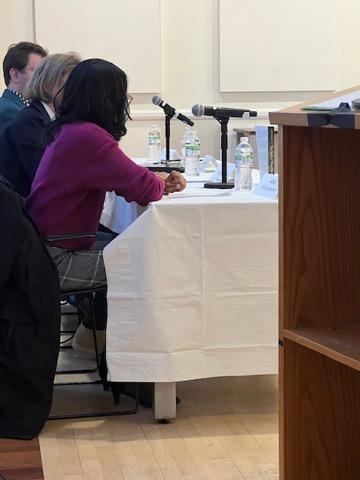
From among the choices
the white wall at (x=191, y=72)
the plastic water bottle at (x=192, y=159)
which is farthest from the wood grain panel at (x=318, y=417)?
the white wall at (x=191, y=72)

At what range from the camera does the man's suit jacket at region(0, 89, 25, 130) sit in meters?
4.06

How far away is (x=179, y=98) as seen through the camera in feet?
20.2

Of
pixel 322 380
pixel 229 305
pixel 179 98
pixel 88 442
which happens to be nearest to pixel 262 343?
pixel 229 305

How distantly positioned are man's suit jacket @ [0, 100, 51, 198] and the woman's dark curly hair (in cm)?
46

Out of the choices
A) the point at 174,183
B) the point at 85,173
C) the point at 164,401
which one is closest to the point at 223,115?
the point at 174,183

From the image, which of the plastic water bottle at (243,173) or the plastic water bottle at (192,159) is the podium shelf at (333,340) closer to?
the plastic water bottle at (243,173)

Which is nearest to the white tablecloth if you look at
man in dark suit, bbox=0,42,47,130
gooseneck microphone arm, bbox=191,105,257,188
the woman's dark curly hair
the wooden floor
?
the wooden floor

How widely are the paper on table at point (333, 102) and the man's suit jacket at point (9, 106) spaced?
2.57m

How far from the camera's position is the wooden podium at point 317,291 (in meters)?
1.63

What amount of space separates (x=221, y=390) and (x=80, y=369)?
0.61m

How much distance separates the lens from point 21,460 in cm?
271

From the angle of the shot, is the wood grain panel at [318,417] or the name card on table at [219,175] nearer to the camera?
the wood grain panel at [318,417]

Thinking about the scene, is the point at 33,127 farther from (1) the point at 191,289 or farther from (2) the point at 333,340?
(2) the point at 333,340

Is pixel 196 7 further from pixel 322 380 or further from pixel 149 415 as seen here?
pixel 322 380
